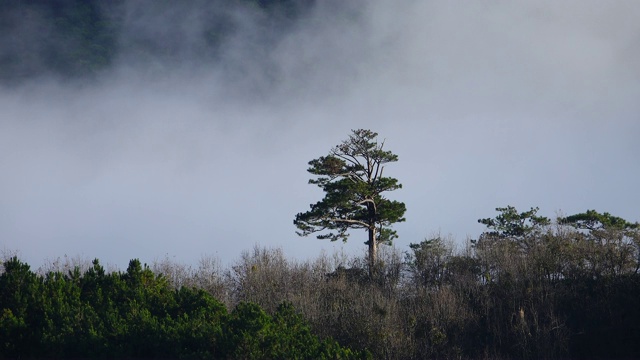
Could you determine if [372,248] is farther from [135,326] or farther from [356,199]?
[135,326]

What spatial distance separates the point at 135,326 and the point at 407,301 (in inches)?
765

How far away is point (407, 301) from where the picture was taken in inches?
1229

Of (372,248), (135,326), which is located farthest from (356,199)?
(135,326)

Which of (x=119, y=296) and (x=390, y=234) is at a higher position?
(x=390, y=234)

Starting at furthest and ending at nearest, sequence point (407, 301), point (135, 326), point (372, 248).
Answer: point (372, 248) < point (407, 301) < point (135, 326)

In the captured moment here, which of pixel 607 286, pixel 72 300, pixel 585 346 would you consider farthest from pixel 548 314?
pixel 72 300

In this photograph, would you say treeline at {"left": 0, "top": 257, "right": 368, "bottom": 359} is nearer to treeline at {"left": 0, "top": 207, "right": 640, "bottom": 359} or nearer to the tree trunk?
treeline at {"left": 0, "top": 207, "right": 640, "bottom": 359}

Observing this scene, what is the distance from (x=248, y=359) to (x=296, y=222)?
20.4 meters

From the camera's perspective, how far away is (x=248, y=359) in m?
12.9

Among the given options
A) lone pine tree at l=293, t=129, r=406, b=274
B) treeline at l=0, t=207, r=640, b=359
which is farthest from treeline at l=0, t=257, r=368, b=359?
lone pine tree at l=293, t=129, r=406, b=274

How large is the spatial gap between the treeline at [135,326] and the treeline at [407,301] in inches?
1.4

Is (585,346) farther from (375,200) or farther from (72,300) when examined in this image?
(72,300)

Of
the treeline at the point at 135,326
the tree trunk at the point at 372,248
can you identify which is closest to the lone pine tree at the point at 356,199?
the tree trunk at the point at 372,248

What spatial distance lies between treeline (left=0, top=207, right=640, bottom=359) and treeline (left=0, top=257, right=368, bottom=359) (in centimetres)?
4
